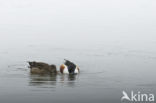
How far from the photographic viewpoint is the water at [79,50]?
1531cm

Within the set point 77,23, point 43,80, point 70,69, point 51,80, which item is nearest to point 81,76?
point 70,69

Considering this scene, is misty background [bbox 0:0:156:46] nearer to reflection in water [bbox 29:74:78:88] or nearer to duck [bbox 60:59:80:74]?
duck [bbox 60:59:80:74]

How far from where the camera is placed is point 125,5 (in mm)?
49406

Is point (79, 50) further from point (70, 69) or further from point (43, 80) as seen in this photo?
point (43, 80)

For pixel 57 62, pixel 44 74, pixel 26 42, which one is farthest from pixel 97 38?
pixel 44 74

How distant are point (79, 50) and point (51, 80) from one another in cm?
713

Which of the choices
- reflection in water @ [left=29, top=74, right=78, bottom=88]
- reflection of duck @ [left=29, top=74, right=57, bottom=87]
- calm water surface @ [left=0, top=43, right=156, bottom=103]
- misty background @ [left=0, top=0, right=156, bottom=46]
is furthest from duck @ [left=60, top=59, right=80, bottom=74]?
misty background @ [left=0, top=0, right=156, bottom=46]

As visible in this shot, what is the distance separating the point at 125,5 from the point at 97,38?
2118cm

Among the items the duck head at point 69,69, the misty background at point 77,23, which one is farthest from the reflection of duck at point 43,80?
the misty background at point 77,23

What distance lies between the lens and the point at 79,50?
80.0 ft

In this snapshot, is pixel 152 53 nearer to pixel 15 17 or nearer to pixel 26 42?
pixel 26 42

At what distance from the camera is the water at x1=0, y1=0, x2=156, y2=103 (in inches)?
603

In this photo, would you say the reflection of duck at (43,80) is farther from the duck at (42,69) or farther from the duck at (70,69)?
the duck at (70,69)

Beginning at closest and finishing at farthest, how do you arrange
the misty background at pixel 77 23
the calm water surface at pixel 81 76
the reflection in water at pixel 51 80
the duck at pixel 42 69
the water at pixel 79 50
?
the calm water surface at pixel 81 76, the water at pixel 79 50, the reflection in water at pixel 51 80, the duck at pixel 42 69, the misty background at pixel 77 23
